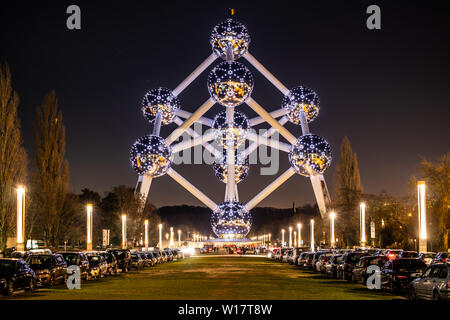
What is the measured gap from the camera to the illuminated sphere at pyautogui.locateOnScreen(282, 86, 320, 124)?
70.2 metres

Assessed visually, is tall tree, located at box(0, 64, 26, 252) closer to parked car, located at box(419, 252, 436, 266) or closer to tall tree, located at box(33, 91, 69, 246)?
tall tree, located at box(33, 91, 69, 246)

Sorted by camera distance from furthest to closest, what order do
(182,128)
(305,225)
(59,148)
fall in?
(305,225) < (182,128) < (59,148)

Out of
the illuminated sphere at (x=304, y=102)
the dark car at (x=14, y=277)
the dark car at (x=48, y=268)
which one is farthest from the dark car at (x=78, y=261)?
the illuminated sphere at (x=304, y=102)

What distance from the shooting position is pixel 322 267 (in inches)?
1455

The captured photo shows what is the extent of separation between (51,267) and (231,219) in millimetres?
43240

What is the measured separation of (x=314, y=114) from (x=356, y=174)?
15.5 m

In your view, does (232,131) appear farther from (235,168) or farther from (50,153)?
(50,153)

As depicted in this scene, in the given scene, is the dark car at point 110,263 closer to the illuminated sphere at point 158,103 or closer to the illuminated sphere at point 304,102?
the illuminated sphere at point 158,103

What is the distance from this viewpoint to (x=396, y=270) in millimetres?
23469

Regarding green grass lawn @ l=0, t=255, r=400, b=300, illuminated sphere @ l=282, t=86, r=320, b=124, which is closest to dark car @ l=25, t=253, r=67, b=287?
green grass lawn @ l=0, t=255, r=400, b=300

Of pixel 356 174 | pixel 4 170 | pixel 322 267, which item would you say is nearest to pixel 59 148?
pixel 4 170

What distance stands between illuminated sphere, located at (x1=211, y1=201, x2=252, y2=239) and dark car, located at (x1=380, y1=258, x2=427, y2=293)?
45.7 m
